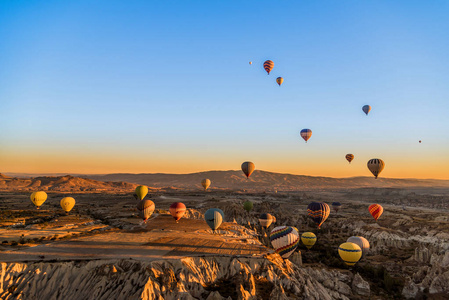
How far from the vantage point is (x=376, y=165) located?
57688 mm

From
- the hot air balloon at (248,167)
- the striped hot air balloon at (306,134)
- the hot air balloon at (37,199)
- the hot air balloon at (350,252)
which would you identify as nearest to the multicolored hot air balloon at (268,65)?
the striped hot air balloon at (306,134)

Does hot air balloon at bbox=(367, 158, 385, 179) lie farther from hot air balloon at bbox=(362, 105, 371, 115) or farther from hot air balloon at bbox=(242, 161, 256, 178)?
hot air balloon at bbox=(242, 161, 256, 178)

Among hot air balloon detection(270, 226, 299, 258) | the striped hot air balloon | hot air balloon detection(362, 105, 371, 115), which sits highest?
hot air balloon detection(362, 105, 371, 115)

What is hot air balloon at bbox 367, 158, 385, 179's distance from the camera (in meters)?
57.2

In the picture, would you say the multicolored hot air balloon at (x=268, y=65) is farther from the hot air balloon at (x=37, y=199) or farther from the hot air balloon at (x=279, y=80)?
the hot air balloon at (x=37, y=199)

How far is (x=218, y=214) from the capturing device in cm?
4247

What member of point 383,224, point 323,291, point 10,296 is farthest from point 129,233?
point 383,224

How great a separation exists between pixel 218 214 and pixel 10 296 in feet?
84.1

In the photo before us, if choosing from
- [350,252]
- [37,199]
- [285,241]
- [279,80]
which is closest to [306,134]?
[279,80]

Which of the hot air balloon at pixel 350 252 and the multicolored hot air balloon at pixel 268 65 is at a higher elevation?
→ the multicolored hot air balloon at pixel 268 65

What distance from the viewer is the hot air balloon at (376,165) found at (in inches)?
2253

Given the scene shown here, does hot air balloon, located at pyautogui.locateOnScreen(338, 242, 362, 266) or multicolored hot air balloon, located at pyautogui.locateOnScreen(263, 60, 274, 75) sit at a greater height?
multicolored hot air balloon, located at pyautogui.locateOnScreen(263, 60, 274, 75)

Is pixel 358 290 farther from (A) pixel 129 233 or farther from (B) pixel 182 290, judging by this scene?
(A) pixel 129 233

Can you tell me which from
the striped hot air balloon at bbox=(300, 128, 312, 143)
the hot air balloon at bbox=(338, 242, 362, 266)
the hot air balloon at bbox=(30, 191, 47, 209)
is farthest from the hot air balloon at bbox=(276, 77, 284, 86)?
the hot air balloon at bbox=(30, 191, 47, 209)
